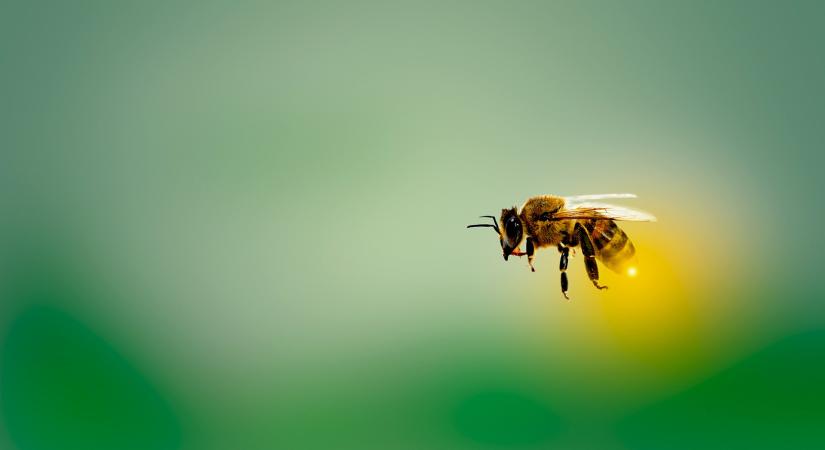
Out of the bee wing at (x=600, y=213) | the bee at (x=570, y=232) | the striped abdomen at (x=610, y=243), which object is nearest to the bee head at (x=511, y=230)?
the bee at (x=570, y=232)

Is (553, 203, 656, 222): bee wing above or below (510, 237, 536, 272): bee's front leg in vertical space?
above

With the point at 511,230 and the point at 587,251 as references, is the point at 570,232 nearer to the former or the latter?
the point at 587,251

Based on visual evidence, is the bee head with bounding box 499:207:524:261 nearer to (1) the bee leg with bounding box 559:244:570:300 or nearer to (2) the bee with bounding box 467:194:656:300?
(2) the bee with bounding box 467:194:656:300

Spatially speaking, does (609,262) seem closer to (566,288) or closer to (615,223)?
(615,223)

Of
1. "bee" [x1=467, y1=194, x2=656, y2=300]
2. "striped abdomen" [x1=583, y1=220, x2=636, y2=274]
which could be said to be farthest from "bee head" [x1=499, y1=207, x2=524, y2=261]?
"striped abdomen" [x1=583, y1=220, x2=636, y2=274]

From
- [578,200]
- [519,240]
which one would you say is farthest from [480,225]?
[578,200]

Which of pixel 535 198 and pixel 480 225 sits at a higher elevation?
pixel 535 198

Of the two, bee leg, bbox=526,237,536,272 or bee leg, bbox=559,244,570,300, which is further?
bee leg, bbox=526,237,536,272
